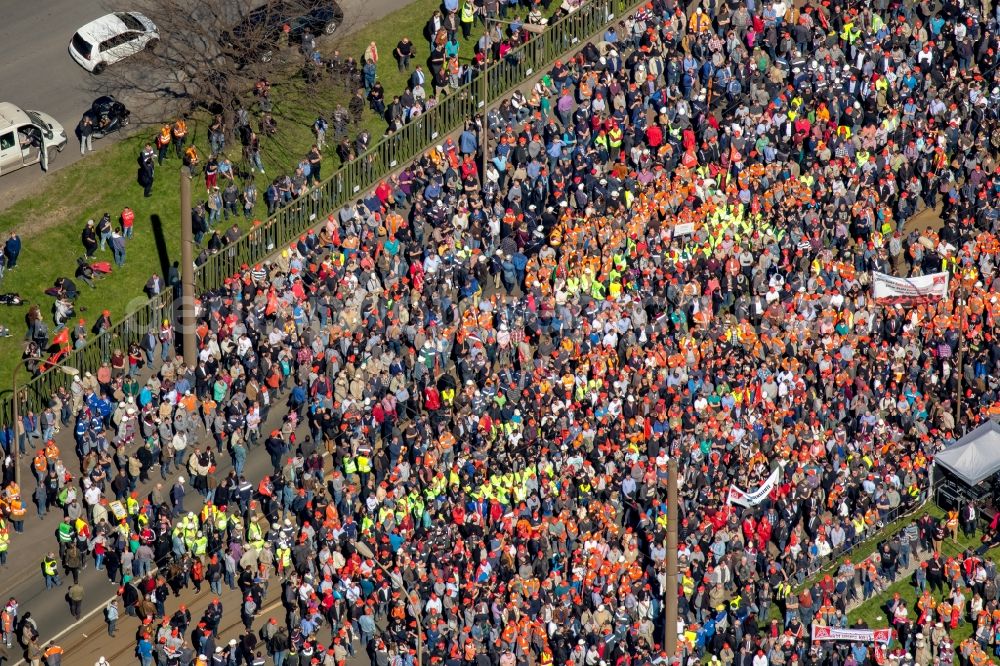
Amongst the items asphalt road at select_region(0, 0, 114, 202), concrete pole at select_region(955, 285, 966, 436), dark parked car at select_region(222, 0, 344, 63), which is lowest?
concrete pole at select_region(955, 285, 966, 436)

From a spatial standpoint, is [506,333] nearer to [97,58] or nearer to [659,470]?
[659,470]

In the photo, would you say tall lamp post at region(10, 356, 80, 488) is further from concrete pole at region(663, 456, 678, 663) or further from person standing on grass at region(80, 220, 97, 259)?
concrete pole at region(663, 456, 678, 663)

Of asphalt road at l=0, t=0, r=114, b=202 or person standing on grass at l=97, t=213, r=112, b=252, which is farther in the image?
asphalt road at l=0, t=0, r=114, b=202

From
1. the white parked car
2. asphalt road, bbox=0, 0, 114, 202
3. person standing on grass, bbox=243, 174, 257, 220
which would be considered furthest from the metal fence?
the white parked car

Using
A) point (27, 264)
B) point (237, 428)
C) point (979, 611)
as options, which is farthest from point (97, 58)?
point (979, 611)

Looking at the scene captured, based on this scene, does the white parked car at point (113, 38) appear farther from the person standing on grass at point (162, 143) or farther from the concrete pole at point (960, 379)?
the concrete pole at point (960, 379)

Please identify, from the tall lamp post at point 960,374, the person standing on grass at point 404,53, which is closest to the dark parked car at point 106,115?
the person standing on grass at point 404,53

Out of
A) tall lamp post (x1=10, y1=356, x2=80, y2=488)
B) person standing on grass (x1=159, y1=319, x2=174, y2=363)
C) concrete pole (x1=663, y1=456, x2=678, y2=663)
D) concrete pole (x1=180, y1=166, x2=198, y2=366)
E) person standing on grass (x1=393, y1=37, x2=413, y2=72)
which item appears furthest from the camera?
person standing on grass (x1=393, y1=37, x2=413, y2=72)
